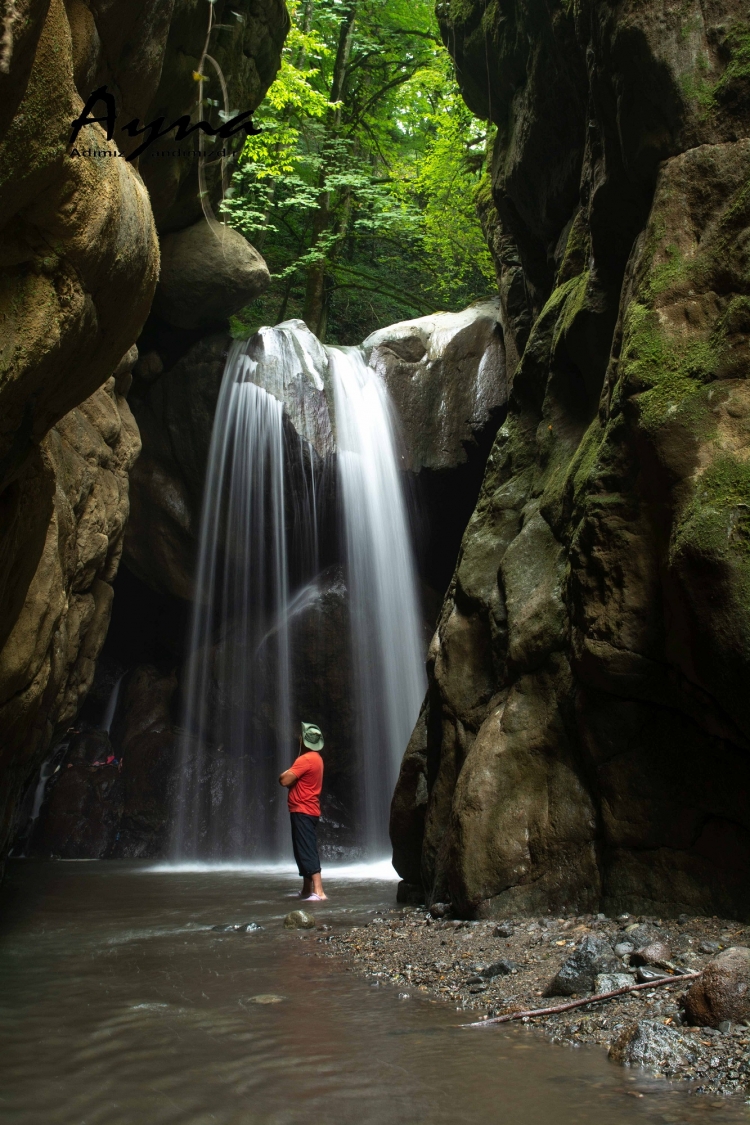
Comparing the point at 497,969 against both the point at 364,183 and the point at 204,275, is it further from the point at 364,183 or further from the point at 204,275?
the point at 364,183

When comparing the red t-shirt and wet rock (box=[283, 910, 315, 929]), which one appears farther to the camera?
the red t-shirt

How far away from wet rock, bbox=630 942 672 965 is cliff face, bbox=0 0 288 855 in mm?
3666

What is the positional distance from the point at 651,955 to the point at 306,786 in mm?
4487

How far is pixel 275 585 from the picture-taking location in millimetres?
14609

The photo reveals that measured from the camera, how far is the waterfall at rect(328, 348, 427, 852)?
1372 cm

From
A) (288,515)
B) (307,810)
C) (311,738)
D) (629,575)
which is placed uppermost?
(288,515)

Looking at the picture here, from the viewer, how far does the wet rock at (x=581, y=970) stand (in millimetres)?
3699

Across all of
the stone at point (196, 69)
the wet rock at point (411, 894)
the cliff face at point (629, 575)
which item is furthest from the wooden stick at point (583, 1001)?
the stone at point (196, 69)

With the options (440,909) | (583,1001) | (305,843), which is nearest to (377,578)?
(305,843)

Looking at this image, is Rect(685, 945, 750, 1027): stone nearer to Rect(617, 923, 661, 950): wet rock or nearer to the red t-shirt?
Rect(617, 923, 661, 950): wet rock

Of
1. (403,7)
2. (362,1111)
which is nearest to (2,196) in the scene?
(362,1111)

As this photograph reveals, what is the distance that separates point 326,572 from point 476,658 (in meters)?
7.75

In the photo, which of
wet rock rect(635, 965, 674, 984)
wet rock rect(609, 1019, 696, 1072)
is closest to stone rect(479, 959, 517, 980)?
wet rock rect(635, 965, 674, 984)

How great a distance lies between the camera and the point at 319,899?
7707 mm
